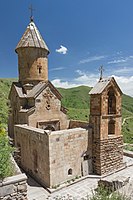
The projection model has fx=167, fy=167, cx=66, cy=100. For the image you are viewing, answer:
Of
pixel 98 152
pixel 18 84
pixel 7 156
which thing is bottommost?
pixel 98 152

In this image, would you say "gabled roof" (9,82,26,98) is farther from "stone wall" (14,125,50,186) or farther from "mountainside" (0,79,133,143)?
"stone wall" (14,125,50,186)

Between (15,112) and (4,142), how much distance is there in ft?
33.8

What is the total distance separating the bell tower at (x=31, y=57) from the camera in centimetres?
1509

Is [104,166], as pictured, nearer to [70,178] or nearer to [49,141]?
[70,178]

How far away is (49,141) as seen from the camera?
8.90 metres

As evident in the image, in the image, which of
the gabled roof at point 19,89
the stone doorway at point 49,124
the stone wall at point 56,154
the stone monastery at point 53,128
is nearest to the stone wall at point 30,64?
the stone monastery at point 53,128

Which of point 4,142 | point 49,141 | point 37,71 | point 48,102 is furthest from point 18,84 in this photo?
point 4,142

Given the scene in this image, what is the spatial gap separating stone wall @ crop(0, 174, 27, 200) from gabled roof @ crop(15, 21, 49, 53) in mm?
12579

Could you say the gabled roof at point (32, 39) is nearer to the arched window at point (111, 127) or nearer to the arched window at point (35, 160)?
the arched window at point (111, 127)

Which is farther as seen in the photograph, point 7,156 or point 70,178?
point 70,178

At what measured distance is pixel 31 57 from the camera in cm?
1520

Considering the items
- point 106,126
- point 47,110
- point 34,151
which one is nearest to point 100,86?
point 106,126

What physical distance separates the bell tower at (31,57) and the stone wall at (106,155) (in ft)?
27.1

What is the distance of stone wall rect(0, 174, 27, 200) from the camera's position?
4.52 m
